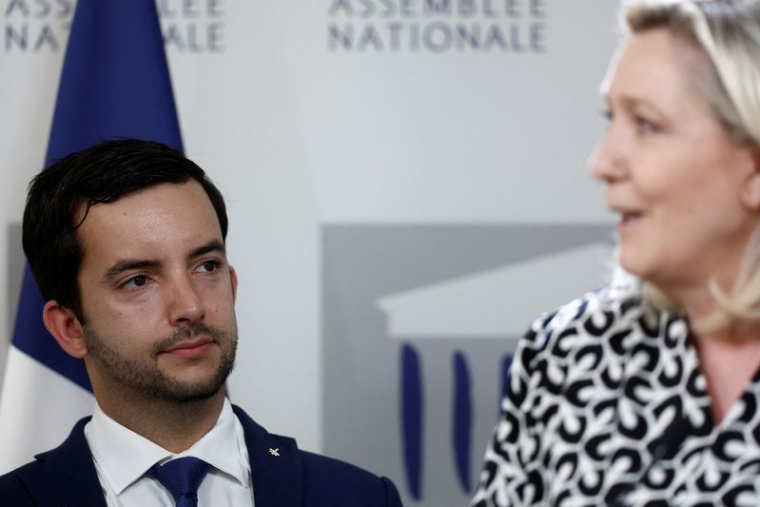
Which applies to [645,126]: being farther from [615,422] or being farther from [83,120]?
[83,120]

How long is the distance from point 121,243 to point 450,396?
41.5 inches

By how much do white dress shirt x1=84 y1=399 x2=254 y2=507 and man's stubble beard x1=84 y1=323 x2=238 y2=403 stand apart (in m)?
0.09

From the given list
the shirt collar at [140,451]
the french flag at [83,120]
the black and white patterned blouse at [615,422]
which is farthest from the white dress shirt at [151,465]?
the black and white patterned blouse at [615,422]

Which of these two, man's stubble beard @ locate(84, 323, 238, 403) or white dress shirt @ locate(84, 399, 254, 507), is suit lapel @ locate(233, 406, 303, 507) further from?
man's stubble beard @ locate(84, 323, 238, 403)

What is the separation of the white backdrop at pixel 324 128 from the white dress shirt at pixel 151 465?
0.69 metres

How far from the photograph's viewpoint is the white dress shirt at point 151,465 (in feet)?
7.12

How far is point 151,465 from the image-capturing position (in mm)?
2174

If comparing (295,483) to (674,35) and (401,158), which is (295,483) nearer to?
(401,158)

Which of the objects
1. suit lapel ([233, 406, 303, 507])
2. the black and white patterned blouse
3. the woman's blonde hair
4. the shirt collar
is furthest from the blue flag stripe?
the woman's blonde hair

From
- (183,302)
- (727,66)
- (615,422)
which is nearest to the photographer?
(727,66)

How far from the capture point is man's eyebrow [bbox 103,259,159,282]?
7.18 feet

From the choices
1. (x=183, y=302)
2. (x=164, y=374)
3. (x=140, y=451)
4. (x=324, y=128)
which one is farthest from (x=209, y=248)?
(x=324, y=128)

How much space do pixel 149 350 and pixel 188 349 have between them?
2.8 inches

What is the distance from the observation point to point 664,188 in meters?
1.24
